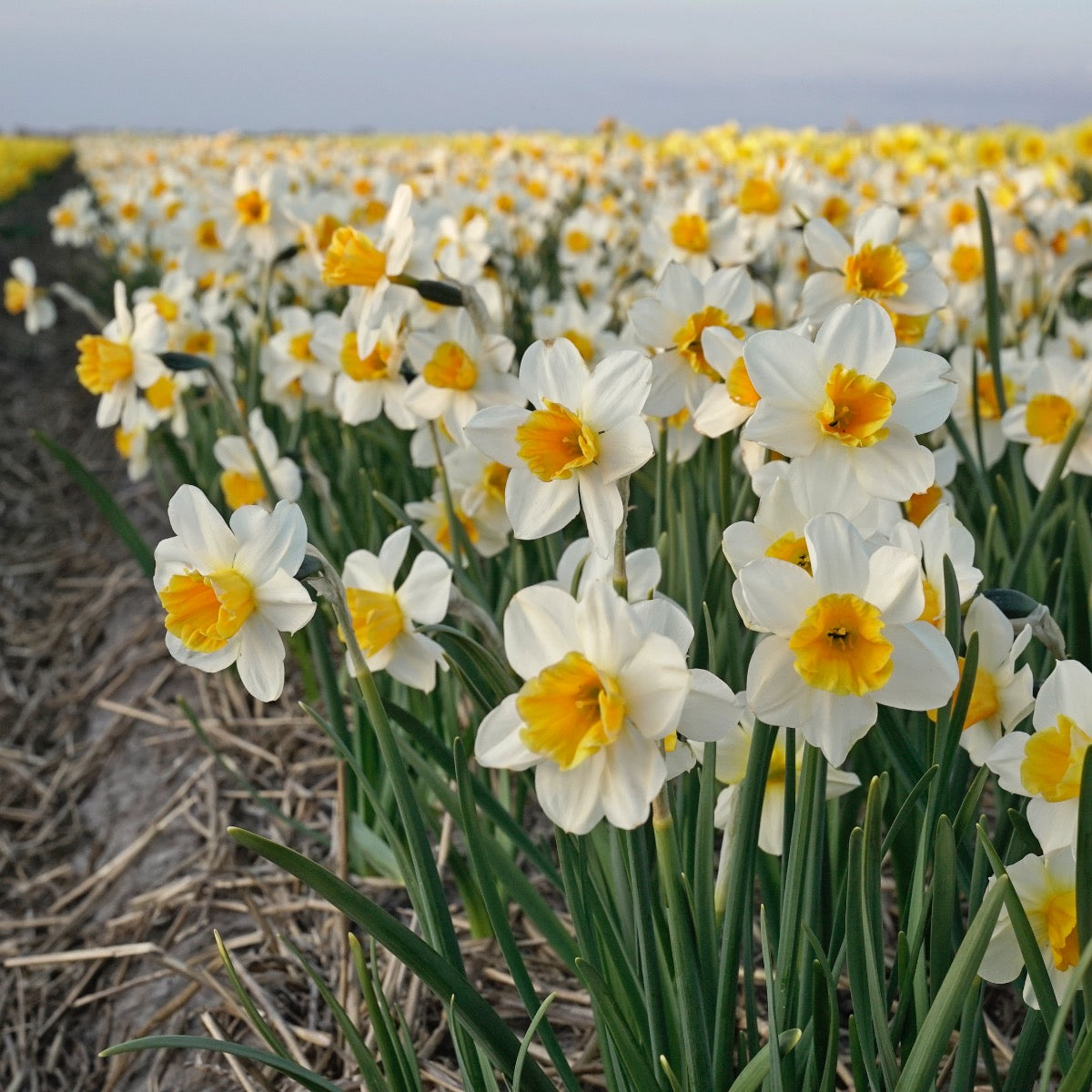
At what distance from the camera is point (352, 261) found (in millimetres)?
1807

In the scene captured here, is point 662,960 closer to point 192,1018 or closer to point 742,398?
point 742,398

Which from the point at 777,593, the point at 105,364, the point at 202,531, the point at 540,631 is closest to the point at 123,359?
the point at 105,364

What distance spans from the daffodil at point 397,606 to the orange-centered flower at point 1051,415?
1.18 meters

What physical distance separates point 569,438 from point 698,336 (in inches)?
23.5

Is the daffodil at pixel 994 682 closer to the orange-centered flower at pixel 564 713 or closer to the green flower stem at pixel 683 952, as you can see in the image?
the green flower stem at pixel 683 952

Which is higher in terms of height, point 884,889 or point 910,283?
point 910,283

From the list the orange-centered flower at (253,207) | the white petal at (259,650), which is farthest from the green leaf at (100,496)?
the white petal at (259,650)

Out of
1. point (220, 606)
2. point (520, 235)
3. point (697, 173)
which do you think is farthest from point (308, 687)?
point (697, 173)

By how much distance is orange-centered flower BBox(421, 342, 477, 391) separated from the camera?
1.85 metres

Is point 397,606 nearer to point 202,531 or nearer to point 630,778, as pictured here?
point 202,531

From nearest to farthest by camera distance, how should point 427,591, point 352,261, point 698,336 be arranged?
point 427,591, point 698,336, point 352,261

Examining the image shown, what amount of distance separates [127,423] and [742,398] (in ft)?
5.29

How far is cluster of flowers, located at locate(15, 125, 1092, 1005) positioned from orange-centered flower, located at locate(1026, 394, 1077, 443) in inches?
0.4

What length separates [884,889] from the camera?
7.00 ft
